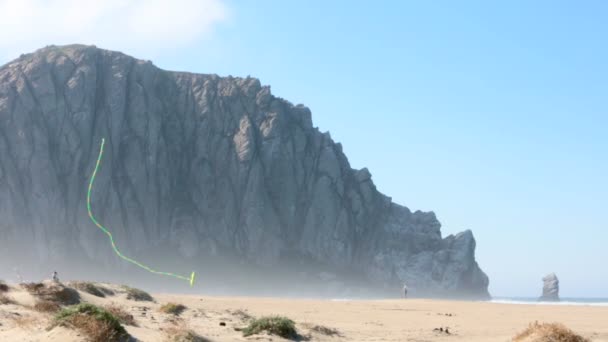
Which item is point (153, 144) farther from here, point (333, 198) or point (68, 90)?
point (333, 198)

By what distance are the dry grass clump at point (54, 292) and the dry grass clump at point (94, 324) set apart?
12.0m

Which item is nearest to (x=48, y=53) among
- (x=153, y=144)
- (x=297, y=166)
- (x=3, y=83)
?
(x=3, y=83)

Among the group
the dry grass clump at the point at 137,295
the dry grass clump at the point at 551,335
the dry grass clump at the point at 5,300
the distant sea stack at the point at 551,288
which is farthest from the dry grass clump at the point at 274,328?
the distant sea stack at the point at 551,288

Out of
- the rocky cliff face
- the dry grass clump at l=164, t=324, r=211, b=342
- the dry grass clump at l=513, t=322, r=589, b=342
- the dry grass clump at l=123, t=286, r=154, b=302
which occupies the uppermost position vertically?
the rocky cliff face

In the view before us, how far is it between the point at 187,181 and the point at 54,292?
112 m

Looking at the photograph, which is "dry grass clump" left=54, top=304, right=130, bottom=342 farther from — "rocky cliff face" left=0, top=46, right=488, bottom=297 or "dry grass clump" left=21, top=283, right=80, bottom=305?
"rocky cliff face" left=0, top=46, right=488, bottom=297

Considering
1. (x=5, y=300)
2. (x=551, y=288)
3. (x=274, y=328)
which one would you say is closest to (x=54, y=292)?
(x=5, y=300)

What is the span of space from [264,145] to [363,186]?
28136mm

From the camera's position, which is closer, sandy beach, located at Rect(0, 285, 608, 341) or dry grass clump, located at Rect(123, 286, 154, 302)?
sandy beach, located at Rect(0, 285, 608, 341)

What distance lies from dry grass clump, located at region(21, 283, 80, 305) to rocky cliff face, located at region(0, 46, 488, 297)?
97.9m

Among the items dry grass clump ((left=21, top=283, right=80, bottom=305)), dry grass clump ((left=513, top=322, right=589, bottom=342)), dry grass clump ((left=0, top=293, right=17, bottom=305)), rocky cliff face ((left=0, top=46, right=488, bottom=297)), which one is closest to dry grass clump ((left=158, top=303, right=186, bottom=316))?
dry grass clump ((left=21, top=283, right=80, bottom=305))

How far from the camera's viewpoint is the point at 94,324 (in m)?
16.7

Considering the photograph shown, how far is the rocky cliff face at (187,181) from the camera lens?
126 meters

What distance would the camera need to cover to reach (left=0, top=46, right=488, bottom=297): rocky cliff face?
126 meters
